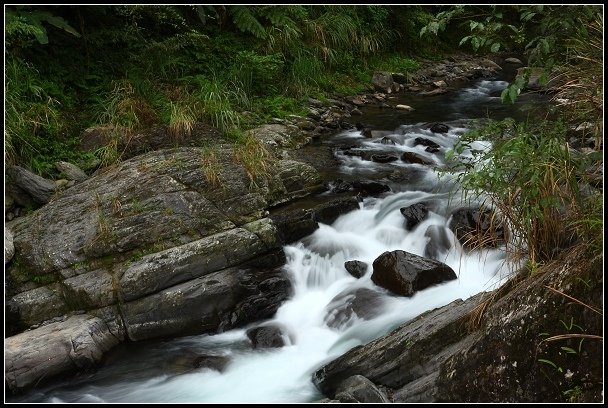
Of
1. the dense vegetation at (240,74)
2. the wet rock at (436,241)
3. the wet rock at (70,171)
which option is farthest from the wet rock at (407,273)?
the wet rock at (70,171)

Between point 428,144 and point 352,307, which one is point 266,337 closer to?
point 352,307

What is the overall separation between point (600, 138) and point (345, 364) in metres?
2.44

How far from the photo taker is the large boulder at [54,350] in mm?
4375

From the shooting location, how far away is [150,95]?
836cm

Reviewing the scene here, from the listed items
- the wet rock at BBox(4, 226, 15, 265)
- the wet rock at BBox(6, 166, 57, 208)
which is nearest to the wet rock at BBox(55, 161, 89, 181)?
the wet rock at BBox(6, 166, 57, 208)

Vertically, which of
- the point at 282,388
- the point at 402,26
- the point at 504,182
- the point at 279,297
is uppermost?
the point at 402,26

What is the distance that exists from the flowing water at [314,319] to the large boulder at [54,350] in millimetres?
117

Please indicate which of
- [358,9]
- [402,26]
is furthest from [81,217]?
[402,26]

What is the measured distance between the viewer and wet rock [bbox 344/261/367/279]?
5.71 metres

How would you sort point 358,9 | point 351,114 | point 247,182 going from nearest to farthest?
point 247,182 < point 351,114 < point 358,9

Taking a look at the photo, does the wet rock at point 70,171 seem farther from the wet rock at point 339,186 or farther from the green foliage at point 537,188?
the green foliage at point 537,188

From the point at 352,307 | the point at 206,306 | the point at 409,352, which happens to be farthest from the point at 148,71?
the point at 409,352

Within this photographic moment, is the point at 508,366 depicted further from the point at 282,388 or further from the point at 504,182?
the point at 282,388

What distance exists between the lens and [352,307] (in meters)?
5.27
